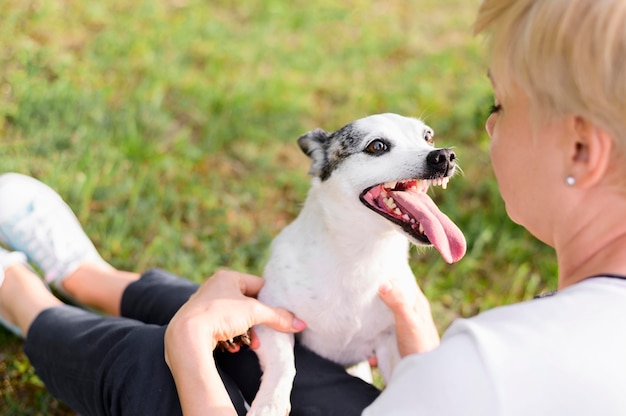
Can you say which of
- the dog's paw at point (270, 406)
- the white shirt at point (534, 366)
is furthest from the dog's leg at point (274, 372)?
the white shirt at point (534, 366)

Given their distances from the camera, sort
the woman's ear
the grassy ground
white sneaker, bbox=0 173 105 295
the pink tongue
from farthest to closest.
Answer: the grassy ground → white sneaker, bbox=0 173 105 295 → the pink tongue → the woman's ear

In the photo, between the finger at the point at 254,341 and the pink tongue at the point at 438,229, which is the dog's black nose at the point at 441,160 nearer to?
the pink tongue at the point at 438,229

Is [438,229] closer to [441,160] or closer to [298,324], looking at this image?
[441,160]

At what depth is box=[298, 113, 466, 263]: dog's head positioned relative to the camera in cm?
224

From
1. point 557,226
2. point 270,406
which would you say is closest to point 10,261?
point 270,406

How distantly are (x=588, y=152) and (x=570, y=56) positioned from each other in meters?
0.20

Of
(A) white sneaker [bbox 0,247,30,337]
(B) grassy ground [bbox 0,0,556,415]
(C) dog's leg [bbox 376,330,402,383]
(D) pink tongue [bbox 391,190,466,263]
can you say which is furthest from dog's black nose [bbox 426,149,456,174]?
(A) white sneaker [bbox 0,247,30,337]

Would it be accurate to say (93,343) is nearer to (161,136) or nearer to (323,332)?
(323,332)

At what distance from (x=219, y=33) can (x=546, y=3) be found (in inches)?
153

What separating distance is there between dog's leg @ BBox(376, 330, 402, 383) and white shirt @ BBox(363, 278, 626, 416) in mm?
1172

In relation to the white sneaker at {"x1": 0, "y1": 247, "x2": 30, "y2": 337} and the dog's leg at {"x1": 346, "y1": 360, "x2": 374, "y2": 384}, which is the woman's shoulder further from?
the white sneaker at {"x1": 0, "y1": 247, "x2": 30, "y2": 337}

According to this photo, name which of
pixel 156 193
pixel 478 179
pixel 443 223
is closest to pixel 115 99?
pixel 156 193

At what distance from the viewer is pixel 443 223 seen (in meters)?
2.26

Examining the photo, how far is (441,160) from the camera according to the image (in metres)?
2.34
